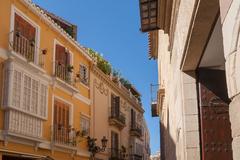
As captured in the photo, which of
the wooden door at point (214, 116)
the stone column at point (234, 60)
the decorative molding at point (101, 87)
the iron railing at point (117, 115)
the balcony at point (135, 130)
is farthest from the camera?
the balcony at point (135, 130)

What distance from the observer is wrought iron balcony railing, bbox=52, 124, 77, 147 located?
18722 mm

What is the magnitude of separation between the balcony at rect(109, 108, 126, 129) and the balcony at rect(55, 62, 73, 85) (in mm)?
7452

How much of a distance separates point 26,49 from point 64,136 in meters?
5.15

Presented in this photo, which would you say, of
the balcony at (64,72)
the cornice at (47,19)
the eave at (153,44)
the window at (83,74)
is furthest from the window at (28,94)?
the window at (83,74)

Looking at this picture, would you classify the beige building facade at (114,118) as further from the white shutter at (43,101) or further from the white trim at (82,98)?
the white shutter at (43,101)

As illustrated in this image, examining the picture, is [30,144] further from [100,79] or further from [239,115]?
[239,115]

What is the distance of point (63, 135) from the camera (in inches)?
777

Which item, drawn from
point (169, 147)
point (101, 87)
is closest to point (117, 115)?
point (101, 87)

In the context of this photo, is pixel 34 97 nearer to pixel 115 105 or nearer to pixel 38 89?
pixel 38 89

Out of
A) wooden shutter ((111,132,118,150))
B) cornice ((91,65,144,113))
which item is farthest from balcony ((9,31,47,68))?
wooden shutter ((111,132,118,150))

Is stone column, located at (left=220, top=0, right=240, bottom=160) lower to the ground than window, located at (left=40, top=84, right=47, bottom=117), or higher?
lower

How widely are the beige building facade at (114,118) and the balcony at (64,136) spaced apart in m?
3.67

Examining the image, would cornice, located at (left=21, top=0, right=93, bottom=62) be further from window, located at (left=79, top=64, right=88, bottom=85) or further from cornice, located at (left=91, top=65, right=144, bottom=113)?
cornice, located at (left=91, top=65, right=144, bottom=113)

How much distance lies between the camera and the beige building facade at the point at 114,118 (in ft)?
83.3
